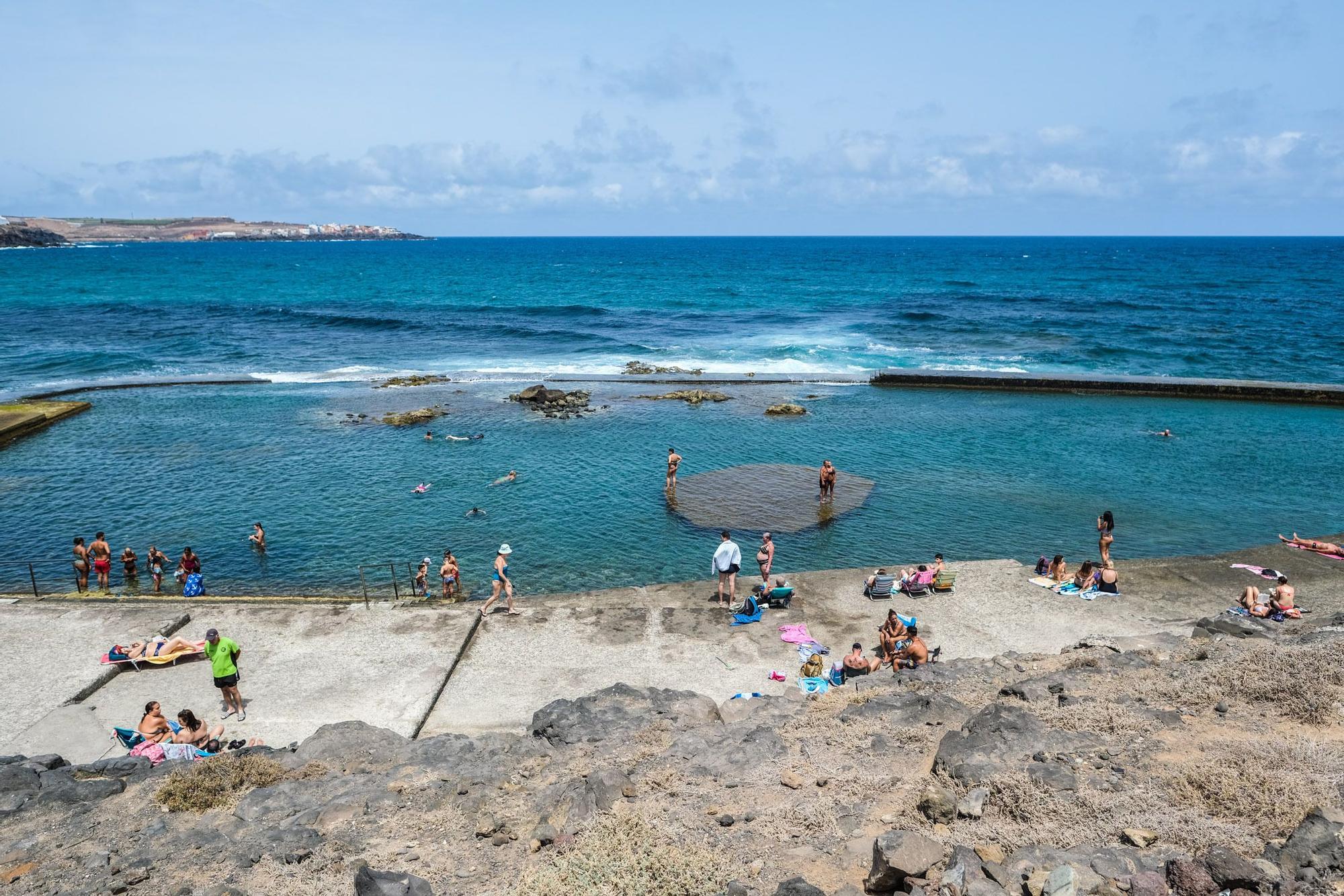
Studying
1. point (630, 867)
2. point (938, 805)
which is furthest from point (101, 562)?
point (938, 805)

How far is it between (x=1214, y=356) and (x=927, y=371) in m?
21.8

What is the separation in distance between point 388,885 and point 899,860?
15.9 feet

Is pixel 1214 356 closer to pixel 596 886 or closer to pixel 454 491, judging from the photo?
pixel 454 491

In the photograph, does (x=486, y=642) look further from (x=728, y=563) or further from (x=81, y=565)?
(x=81, y=565)

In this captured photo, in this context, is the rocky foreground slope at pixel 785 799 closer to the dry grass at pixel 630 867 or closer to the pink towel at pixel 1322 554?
the dry grass at pixel 630 867

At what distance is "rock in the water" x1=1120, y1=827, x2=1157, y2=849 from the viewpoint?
7871 millimetres

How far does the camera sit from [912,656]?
14.3 meters

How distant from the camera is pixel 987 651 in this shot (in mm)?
15320

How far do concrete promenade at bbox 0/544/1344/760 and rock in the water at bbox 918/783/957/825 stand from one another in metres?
5.33

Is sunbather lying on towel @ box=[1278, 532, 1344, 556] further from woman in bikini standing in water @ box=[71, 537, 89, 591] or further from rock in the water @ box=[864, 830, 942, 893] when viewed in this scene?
woman in bikini standing in water @ box=[71, 537, 89, 591]

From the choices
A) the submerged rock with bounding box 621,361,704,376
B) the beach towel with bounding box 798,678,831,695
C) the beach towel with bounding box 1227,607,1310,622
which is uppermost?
the submerged rock with bounding box 621,361,704,376

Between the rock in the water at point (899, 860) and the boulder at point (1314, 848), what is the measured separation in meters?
2.90

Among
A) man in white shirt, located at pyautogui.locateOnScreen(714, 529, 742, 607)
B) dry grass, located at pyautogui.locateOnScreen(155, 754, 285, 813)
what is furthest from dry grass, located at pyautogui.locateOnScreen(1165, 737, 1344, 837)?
dry grass, located at pyautogui.locateOnScreen(155, 754, 285, 813)

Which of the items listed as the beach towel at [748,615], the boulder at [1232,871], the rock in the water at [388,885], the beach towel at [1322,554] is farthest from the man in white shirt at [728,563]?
the beach towel at [1322,554]
